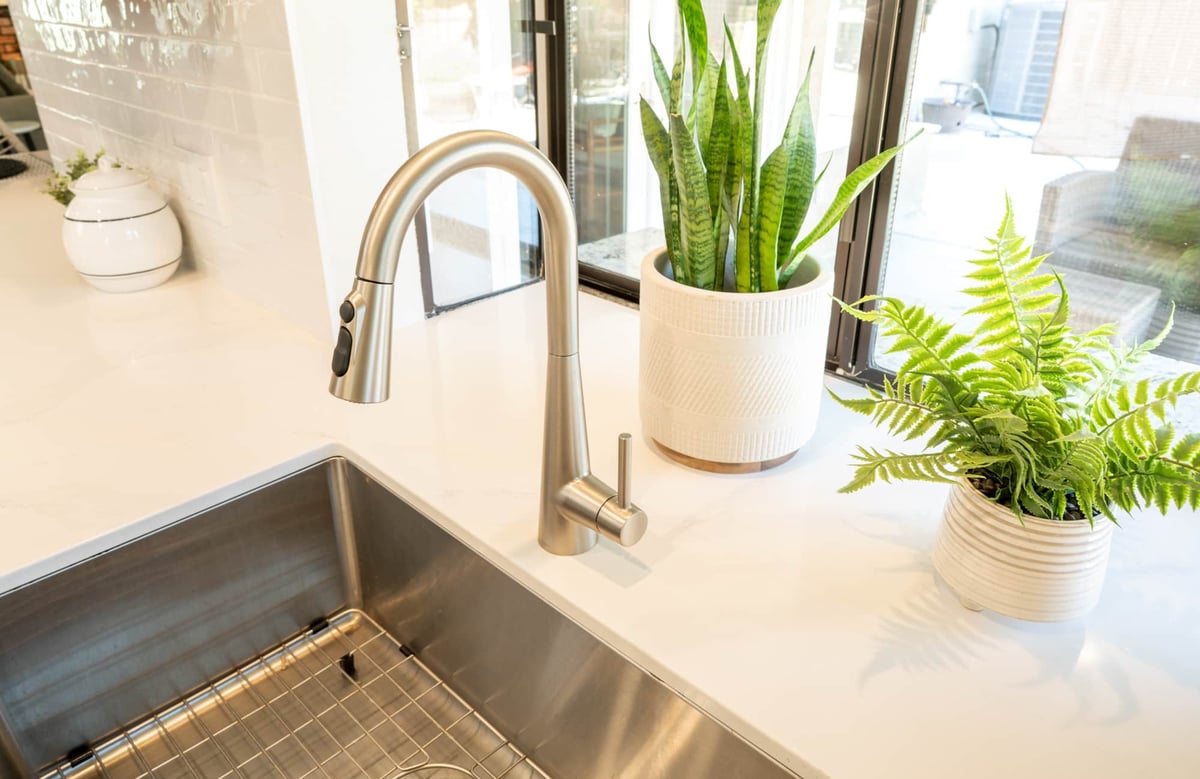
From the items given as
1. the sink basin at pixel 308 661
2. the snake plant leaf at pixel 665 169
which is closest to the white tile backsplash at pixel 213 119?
the sink basin at pixel 308 661

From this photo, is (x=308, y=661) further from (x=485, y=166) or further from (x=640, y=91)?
(x=640, y=91)

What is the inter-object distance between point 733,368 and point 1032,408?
273 millimetres

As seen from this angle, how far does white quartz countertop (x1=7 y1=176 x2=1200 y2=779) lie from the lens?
24.2 inches

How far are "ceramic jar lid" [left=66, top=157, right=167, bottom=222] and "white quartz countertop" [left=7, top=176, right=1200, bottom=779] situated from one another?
0.16 meters

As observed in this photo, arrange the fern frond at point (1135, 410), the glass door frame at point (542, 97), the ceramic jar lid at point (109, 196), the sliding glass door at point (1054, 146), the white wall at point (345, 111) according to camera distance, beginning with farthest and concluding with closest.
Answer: the ceramic jar lid at point (109, 196) < the glass door frame at point (542, 97) < the white wall at point (345, 111) < the sliding glass door at point (1054, 146) < the fern frond at point (1135, 410)

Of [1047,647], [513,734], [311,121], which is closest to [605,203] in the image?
[311,121]

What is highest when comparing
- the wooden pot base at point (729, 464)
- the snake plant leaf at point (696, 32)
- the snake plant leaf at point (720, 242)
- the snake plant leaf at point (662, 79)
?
the snake plant leaf at point (696, 32)

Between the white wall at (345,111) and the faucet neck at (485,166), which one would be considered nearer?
the faucet neck at (485,166)

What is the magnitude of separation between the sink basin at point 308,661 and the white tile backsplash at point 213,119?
350 millimetres

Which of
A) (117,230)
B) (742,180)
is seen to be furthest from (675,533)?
(117,230)

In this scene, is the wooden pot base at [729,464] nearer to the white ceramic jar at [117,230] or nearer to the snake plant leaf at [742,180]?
the snake plant leaf at [742,180]

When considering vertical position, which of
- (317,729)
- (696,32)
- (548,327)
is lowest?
(317,729)

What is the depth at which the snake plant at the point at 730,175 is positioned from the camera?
0.80 meters

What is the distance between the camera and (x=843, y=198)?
81 cm
